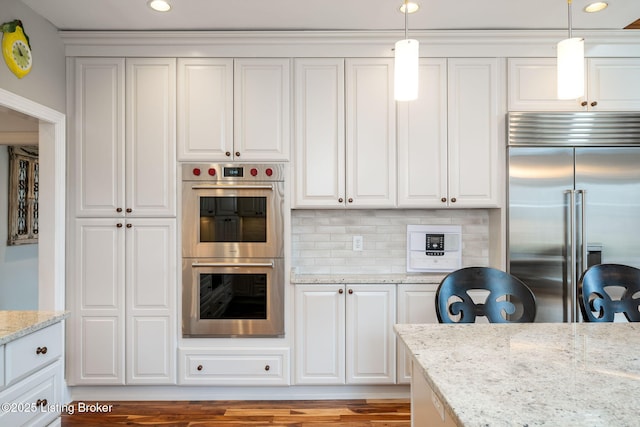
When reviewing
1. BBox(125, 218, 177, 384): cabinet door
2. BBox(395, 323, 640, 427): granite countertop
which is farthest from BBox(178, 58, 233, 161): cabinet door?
BBox(395, 323, 640, 427): granite countertop

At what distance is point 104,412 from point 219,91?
227 centimetres

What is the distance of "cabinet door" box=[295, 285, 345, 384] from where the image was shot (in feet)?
9.48

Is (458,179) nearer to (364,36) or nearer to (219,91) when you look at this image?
(364,36)

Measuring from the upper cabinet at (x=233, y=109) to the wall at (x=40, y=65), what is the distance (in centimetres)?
78

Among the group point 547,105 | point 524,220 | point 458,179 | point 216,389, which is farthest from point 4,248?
point 547,105

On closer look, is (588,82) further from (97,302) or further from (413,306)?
(97,302)

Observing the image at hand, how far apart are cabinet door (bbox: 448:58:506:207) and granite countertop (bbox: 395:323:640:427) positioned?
139 centimetres

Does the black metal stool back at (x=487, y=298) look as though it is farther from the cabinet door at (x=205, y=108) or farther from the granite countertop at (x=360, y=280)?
the cabinet door at (x=205, y=108)

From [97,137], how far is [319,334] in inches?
79.9

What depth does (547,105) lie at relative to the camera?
2.91 metres

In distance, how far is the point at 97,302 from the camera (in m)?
2.89

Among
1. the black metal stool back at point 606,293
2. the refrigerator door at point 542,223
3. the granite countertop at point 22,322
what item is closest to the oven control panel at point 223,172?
the granite countertop at point 22,322

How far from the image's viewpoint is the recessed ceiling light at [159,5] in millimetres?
2480

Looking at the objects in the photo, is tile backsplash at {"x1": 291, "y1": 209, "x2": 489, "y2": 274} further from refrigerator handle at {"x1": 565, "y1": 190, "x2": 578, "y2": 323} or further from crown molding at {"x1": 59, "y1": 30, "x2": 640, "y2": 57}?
crown molding at {"x1": 59, "y1": 30, "x2": 640, "y2": 57}
